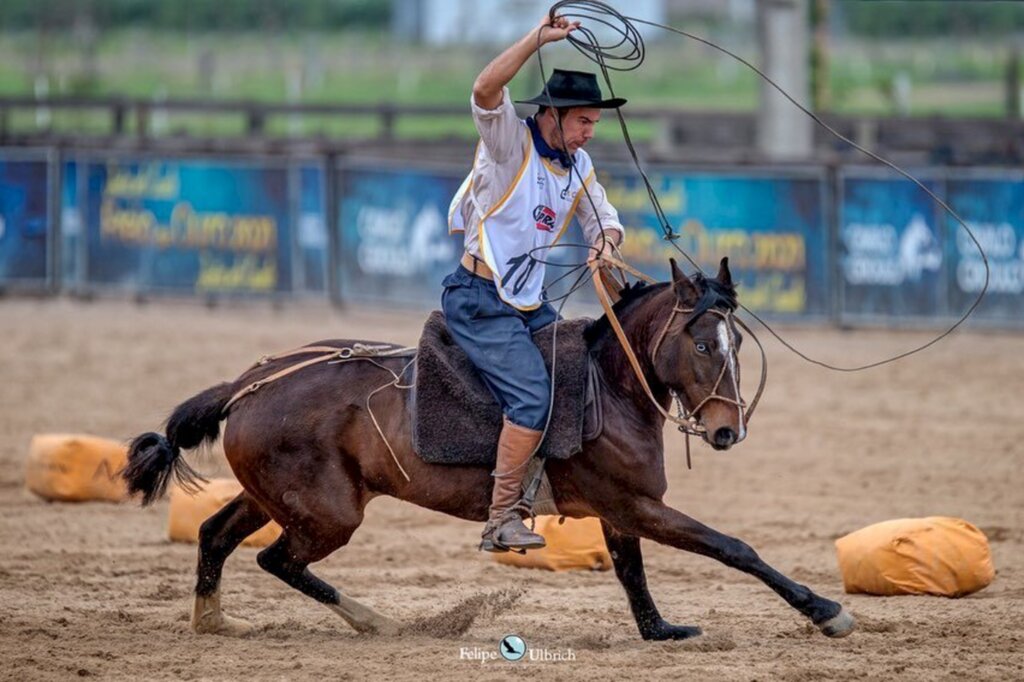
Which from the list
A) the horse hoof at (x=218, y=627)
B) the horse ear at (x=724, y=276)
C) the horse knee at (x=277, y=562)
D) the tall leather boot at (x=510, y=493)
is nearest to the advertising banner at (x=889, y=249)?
the horse ear at (x=724, y=276)

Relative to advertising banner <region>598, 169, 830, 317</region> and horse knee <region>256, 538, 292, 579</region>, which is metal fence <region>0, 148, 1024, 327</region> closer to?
advertising banner <region>598, 169, 830, 317</region>

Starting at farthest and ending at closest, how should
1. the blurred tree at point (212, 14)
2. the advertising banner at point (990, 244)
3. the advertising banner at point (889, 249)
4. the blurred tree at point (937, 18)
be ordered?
the blurred tree at point (212, 14), the blurred tree at point (937, 18), the advertising banner at point (889, 249), the advertising banner at point (990, 244)

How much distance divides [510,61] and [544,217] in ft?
2.68

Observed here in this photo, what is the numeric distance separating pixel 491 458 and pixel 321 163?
11826 millimetres

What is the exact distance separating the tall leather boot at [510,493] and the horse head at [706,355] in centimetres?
64

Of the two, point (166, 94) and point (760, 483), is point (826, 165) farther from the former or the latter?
point (166, 94)

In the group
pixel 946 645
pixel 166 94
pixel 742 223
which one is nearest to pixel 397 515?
pixel 946 645

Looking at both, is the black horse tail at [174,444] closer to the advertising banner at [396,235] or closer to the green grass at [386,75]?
the advertising banner at [396,235]

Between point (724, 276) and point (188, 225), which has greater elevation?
point (188, 225)

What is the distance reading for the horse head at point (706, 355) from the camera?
632 cm

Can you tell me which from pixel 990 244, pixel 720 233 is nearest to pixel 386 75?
pixel 720 233

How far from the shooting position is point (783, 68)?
1914 centimetres

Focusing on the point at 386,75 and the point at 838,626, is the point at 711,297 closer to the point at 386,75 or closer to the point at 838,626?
the point at 838,626

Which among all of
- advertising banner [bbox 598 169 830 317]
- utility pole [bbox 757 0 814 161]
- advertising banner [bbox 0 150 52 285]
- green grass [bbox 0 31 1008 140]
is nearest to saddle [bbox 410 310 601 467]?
advertising banner [bbox 598 169 830 317]
